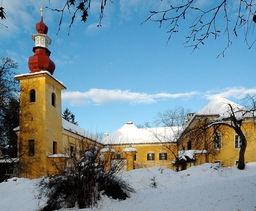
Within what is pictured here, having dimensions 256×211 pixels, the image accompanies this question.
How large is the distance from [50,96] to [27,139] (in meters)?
4.93

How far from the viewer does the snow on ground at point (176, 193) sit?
34.4 feet

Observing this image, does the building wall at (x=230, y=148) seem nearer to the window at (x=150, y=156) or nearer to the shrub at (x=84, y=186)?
the window at (x=150, y=156)

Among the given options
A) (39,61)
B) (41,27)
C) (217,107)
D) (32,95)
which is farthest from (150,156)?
(41,27)

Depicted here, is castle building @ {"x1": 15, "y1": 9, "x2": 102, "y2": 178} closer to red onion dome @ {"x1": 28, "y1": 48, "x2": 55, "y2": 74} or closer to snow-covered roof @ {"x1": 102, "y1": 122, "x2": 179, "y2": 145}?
red onion dome @ {"x1": 28, "y1": 48, "x2": 55, "y2": 74}

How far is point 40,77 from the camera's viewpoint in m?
31.4

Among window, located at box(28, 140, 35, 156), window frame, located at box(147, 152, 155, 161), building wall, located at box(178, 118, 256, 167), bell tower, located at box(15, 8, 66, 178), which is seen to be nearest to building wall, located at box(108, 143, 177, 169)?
window frame, located at box(147, 152, 155, 161)

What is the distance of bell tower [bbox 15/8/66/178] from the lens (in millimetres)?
29344

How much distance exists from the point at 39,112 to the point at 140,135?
1657 cm

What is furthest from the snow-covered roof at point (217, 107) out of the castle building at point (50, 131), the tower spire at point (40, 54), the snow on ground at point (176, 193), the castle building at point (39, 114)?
the tower spire at point (40, 54)

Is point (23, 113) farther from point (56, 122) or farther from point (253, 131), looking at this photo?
point (253, 131)

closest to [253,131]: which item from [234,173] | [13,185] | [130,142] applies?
[234,173]

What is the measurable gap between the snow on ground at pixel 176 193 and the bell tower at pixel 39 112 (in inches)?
353

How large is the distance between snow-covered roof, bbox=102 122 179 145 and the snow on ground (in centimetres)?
2044

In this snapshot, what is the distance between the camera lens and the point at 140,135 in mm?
43156
